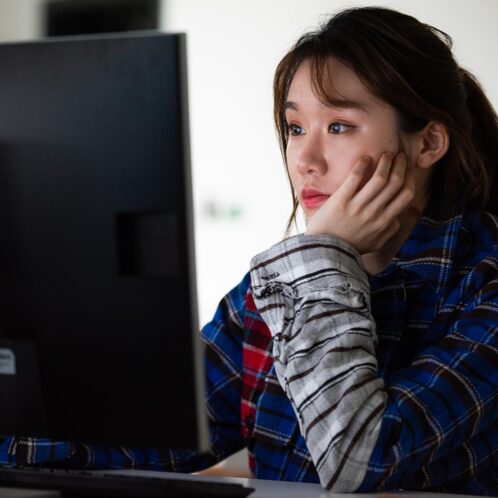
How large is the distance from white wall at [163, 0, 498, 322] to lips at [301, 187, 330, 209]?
251cm

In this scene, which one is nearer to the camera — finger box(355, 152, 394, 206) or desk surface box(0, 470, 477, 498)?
desk surface box(0, 470, 477, 498)

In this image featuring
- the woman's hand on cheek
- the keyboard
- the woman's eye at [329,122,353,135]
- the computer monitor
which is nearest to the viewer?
the computer monitor

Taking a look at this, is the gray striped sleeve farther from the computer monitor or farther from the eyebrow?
the computer monitor

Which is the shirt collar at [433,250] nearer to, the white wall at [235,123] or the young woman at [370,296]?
the young woman at [370,296]

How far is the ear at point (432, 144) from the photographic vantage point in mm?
1401

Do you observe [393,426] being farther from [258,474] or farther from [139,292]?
[139,292]

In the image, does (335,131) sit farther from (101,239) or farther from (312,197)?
(101,239)

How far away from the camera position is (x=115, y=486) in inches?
31.3

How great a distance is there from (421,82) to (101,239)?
78 centimetres

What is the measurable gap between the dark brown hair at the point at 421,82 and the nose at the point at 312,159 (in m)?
0.07

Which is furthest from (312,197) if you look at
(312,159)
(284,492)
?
(284,492)

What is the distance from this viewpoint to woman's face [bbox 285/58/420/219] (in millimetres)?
1318

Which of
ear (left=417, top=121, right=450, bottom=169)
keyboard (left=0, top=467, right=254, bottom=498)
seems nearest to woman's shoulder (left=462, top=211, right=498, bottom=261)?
ear (left=417, top=121, right=450, bottom=169)

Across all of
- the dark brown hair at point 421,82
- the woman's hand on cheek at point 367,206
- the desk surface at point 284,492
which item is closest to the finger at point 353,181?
the woman's hand on cheek at point 367,206
